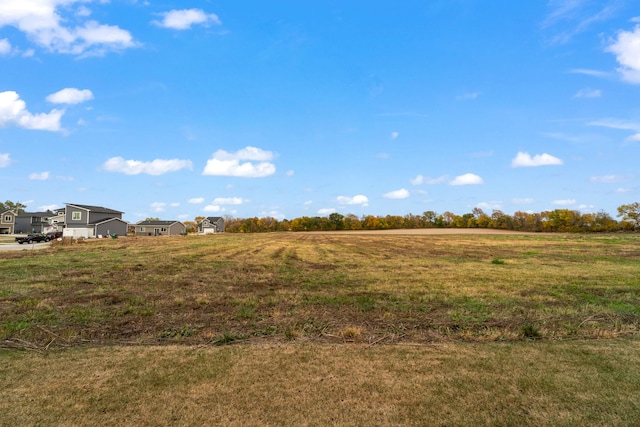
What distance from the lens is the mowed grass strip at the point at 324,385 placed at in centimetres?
399

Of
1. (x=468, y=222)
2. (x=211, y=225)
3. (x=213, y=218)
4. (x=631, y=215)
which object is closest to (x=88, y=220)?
(x=211, y=225)

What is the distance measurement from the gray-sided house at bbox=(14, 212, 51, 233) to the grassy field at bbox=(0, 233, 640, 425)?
299 ft

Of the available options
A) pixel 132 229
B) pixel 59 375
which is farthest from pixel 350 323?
pixel 132 229

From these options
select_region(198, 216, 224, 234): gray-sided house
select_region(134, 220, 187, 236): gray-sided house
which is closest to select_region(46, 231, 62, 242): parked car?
select_region(134, 220, 187, 236): gray-sided house

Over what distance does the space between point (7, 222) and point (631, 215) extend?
513 ft

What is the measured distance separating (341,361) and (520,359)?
10.1ft

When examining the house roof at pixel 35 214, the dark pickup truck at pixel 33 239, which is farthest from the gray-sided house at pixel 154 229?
the dark pickup truck at pixel 33 239

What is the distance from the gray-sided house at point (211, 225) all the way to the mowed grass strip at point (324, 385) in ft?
347

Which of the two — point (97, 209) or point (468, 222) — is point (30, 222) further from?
point (468, 222)

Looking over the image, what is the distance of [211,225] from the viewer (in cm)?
11244

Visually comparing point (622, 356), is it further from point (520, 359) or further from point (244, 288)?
point (244, 288)

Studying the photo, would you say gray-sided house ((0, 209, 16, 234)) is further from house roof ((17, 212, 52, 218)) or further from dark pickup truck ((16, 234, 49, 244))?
dark pickup truck ((16, 234, 49, 244))

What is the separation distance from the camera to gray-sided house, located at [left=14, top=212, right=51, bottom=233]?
80.2m

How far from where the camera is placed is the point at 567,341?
6680 mm
